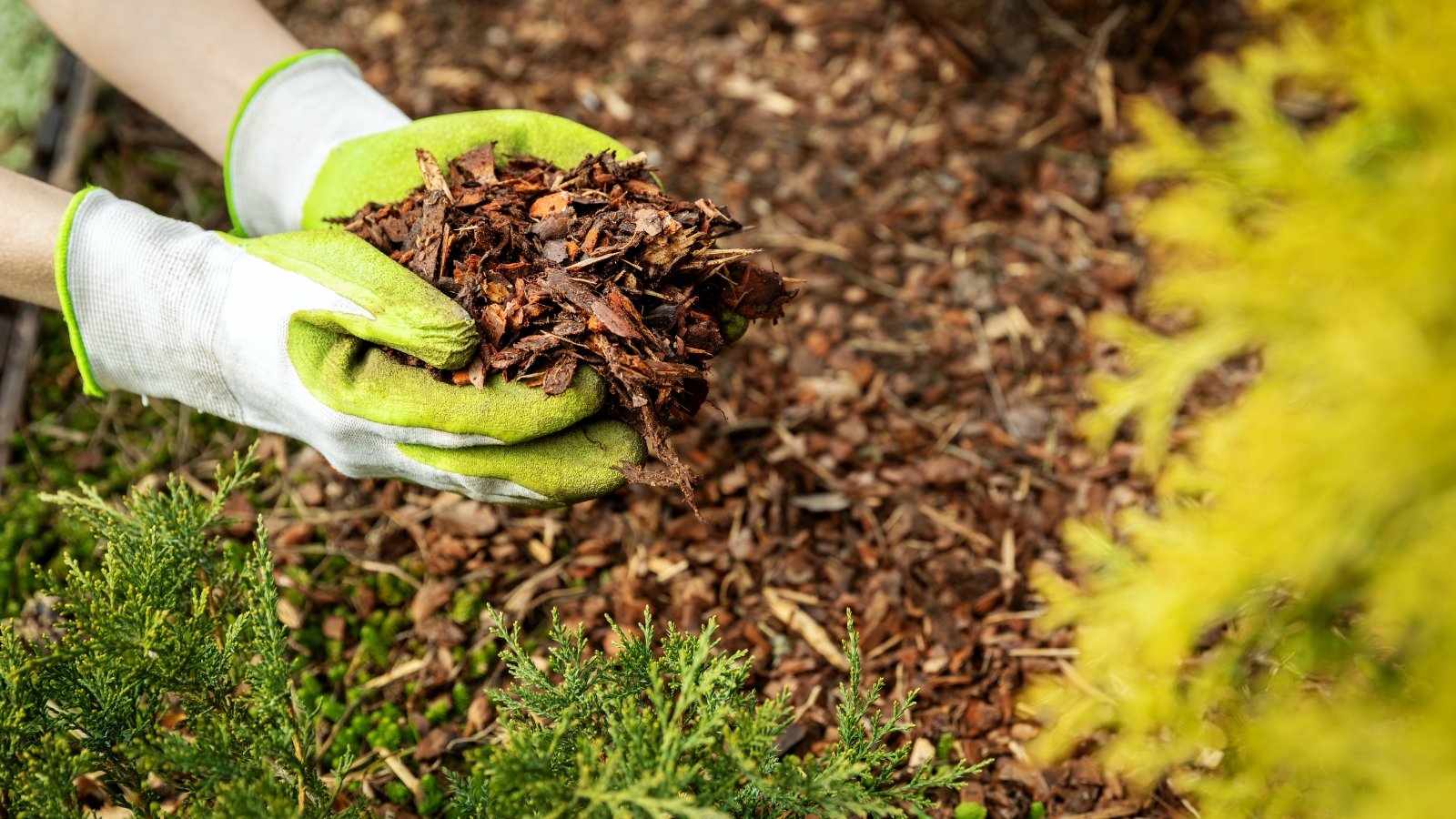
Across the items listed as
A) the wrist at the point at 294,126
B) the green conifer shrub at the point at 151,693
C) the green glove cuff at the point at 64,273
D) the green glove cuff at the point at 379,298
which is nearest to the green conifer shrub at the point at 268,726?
the green conifer shrub at the point at 151,693

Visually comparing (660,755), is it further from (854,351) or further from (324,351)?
(854,351)

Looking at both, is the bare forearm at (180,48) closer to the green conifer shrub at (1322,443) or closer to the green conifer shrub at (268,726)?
the green conifer shrub at (268,726)

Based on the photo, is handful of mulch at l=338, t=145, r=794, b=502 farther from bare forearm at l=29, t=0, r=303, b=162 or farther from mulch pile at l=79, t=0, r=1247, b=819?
bare forearm at l=29, t=0, r=303, b=162

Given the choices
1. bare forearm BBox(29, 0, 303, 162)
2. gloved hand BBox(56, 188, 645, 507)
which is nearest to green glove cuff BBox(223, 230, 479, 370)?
gloved hand BBox(56, 188, 645, 507)

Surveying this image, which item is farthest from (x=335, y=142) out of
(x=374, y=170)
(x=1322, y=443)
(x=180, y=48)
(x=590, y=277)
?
(x=1322, y=443)

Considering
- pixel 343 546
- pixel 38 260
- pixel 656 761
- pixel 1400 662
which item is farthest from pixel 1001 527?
pixel 38 260

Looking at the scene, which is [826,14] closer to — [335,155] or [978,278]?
[978,278]
